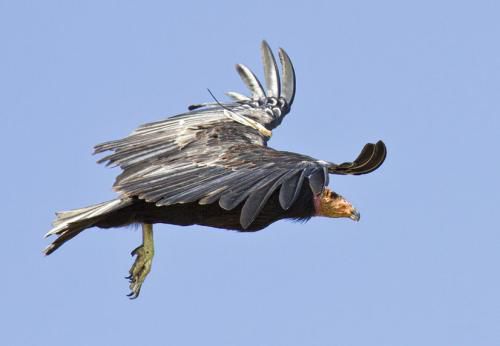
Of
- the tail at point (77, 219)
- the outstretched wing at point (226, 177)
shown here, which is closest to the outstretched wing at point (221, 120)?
the outstretched wing at point (226, 177)

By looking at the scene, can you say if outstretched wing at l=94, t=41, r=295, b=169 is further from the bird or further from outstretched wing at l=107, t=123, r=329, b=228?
outstretched wing at l=107, t=123, r=329, b=228

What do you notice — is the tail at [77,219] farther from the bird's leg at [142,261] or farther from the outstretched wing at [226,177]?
the bird's leg at [142,261]

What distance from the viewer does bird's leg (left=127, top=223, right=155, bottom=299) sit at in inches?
644

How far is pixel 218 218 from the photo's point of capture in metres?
15.3

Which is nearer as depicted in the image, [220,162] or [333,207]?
[220,162]

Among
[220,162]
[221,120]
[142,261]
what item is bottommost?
[142,261]

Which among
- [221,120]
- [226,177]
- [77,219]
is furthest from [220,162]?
[221,120]

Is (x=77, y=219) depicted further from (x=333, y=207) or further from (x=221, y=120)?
(x=221, y=120)

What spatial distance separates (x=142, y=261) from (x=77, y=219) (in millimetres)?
1495

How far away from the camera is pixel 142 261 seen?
645 inches

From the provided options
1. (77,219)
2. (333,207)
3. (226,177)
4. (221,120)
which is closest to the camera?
(226,177)

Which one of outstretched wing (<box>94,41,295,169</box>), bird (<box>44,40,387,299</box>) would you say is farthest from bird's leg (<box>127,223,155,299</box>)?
outstretched wing (<box>94,41,295,169</box>)

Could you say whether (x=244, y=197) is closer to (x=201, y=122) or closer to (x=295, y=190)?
(x=295, y=190)

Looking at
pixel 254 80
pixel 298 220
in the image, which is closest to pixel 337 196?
pixel 298 220
